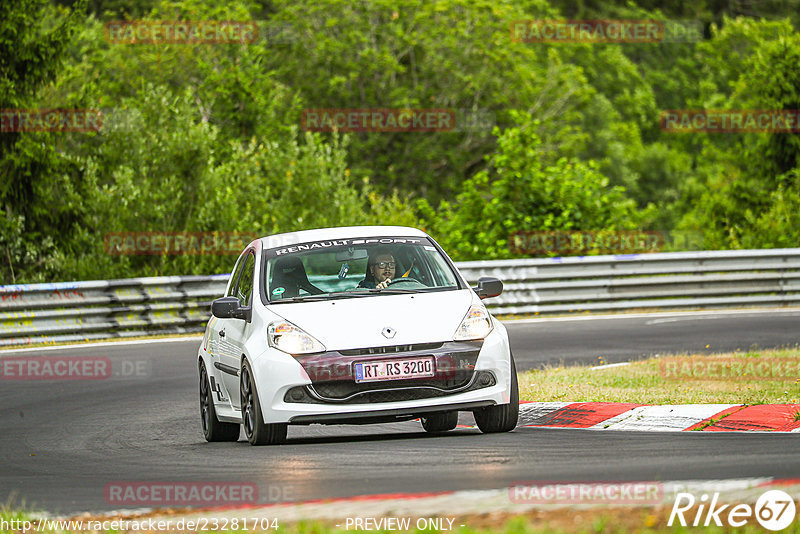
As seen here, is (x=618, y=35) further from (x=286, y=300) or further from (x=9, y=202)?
(x=286, y=300)

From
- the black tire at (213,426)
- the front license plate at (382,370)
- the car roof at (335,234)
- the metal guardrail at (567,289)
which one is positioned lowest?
the metal guardrail at (567,289)

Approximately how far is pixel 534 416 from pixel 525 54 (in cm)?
4128

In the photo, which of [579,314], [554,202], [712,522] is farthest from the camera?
[554,202]

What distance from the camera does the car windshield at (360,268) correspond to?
992 cm

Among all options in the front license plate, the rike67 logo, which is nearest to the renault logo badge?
the front license plate

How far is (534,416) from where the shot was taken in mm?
10836

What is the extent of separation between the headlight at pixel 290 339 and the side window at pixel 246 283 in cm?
81

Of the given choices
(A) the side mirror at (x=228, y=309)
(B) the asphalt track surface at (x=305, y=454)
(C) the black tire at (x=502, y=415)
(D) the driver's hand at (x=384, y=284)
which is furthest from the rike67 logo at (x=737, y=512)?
(A) the side mirror at (x=228, y=309)

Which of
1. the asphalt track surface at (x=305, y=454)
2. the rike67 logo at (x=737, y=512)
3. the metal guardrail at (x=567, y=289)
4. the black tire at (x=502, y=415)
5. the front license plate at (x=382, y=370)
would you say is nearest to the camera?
the rike67 logo at (x=737, y=512)

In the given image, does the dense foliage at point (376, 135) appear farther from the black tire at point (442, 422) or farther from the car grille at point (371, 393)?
the car grille at point (371, 393)

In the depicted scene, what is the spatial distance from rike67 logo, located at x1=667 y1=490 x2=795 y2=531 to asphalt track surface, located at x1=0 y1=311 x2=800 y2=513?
926 mm

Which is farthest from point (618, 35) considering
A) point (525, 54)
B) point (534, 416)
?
point (534, 416)

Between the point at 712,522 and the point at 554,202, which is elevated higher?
the point at 712,522

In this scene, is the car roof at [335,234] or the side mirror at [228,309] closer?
the side mirror at [228,309]
